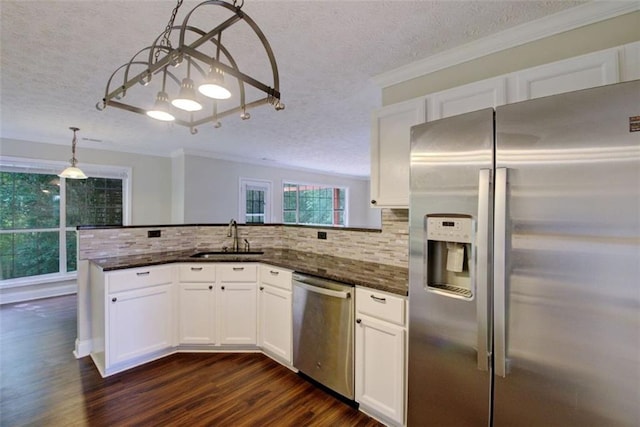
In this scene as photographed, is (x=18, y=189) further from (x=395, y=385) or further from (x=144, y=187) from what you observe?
(x=395, y=385)

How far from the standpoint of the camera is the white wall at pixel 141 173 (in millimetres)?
4703

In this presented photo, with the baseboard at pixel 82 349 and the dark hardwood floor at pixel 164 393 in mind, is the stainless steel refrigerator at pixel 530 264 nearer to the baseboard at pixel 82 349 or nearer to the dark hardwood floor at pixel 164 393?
the dark hardwood floor at pixel 164 393

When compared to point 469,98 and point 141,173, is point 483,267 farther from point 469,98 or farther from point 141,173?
point 141,173

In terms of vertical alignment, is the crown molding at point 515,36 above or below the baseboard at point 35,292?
above

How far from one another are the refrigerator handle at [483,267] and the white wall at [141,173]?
18.3 ft

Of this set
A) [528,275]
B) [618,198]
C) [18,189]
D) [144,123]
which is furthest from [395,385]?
[18,189]

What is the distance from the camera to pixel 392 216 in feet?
8.08

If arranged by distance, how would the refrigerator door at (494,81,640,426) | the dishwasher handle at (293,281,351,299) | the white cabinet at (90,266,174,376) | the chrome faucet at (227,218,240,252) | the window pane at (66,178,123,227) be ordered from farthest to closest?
1. the window pane at (66,178,123,227)
2. the chrome faucet at (227,218,240,252)
3. the white cabinet at (90,266,174,376)
4. the dishwasher handle at (293,281,351,299)
5. the refrigerator door at (494,81,640,426)

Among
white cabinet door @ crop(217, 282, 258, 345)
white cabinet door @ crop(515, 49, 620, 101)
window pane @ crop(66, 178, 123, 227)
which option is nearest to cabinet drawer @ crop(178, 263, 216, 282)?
white cabinet door @ crop(217, 282, 258, 345)

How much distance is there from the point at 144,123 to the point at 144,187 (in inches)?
82.7

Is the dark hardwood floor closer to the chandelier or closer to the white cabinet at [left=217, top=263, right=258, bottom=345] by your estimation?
the white cabinet at [left=217, top=263, right=258, bottom=345]

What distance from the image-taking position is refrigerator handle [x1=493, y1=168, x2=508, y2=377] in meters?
1.26

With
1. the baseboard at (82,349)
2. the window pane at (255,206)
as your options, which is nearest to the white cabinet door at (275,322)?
the baseboard at (82,349)

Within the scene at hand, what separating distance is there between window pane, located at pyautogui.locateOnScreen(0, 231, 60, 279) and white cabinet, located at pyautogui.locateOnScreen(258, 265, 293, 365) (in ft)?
13.9
